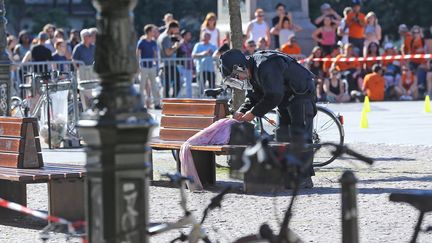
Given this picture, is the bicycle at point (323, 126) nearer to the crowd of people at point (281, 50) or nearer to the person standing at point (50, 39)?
the crowd of people at point (281, 50)

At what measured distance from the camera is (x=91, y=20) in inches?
2126

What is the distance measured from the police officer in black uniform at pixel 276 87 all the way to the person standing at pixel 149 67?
11232 mm

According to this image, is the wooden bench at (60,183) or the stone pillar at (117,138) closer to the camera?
the stone pillar at (117,138)

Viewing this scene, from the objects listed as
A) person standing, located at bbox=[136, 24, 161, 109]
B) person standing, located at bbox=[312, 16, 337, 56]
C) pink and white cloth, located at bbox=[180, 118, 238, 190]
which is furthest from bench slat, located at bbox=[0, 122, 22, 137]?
person standing, located at bbox=[312, 16, 337, 56]

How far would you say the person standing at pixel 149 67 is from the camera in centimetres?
2366

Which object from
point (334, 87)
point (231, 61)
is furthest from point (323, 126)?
point (334, 87)

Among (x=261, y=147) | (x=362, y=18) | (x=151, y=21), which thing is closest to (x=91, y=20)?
(x=151, y=21)

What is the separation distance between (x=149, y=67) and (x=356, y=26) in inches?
221

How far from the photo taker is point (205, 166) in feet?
40.7

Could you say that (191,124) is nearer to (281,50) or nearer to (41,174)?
(41,174)

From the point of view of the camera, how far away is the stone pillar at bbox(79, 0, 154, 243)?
18.0 feet

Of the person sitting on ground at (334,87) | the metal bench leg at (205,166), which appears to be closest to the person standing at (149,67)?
the person sitting on ground at (334,87)

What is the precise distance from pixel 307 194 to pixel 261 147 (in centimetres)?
598

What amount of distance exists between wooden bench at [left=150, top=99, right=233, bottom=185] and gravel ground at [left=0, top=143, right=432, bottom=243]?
25 centimetres
